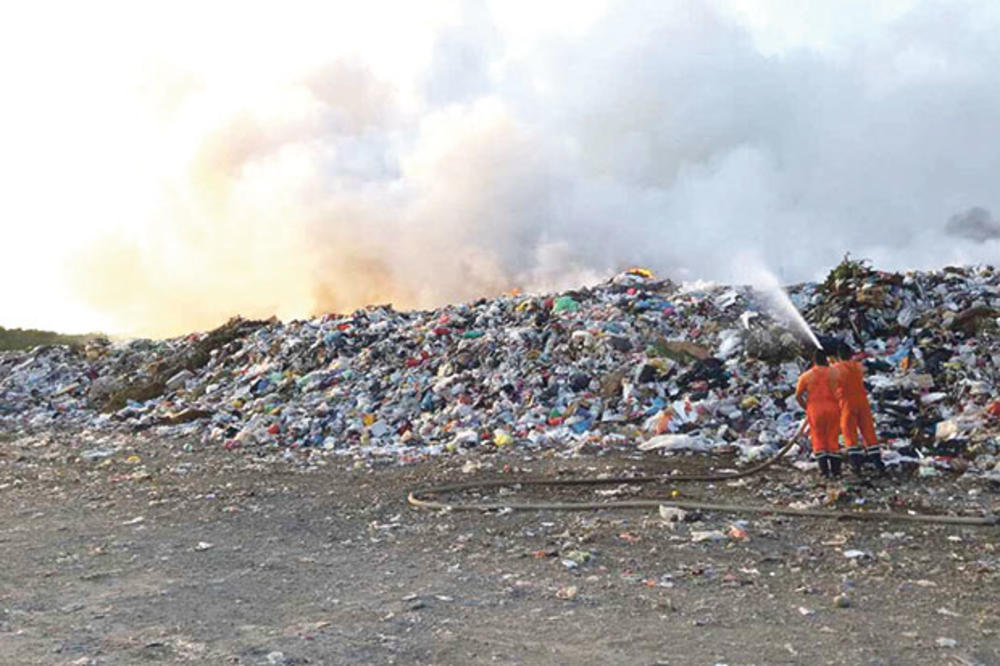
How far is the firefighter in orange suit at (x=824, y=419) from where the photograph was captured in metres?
6.80

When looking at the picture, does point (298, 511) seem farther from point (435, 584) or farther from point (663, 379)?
point (663, 379)

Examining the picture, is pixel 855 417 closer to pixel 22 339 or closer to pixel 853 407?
pixel 853 407

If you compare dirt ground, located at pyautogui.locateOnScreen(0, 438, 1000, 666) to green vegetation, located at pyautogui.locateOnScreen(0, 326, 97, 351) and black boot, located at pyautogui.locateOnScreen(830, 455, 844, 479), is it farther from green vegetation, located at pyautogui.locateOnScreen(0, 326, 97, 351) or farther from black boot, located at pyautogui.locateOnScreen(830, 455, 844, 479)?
green vegetation, located at pyautogui.locateOnScreen(0, 326, 97, 351)

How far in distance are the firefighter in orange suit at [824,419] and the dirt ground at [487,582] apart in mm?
262

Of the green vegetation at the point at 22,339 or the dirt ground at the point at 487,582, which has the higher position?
the green vegetation at the point at 22,339

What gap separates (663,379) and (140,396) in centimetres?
965

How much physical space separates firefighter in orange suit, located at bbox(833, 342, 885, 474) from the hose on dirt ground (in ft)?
1.69

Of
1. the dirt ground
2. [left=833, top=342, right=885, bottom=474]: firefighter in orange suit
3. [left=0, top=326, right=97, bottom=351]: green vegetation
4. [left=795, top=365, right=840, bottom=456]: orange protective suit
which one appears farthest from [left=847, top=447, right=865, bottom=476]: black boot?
[left=0, top=326, right=97, bottom=351]: green vegetation

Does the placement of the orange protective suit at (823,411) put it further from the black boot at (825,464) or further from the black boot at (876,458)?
the black boot at (876,458)

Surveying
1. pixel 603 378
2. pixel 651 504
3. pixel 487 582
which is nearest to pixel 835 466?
pixel 651 504

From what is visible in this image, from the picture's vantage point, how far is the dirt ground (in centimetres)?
368

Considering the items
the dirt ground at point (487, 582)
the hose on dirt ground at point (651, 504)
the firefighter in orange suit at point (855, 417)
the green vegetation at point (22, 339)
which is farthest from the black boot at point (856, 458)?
the green vegetation at point (22, 339)

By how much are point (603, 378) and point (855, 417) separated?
3.82m

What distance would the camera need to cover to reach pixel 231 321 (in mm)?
17781
